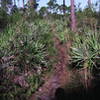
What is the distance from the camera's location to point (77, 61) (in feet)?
38.5

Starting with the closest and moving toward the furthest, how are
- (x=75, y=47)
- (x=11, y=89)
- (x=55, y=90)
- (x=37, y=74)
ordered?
(x=11, y=89)
(x=55, y=90)
(x=37, y=74)
(x=75, y=47)

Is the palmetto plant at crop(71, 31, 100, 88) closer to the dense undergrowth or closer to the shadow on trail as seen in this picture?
the dense undergrowth

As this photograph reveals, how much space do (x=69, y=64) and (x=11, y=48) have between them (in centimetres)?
276

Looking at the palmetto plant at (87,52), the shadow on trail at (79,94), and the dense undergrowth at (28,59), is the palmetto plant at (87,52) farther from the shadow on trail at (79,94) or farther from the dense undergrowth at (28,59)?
the shadow on trail at (79,94)

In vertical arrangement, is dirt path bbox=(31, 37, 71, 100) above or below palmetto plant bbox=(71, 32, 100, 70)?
below

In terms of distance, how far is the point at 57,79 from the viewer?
38.0 feet

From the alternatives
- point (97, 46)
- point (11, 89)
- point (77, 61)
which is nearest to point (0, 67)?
point (11, 89)

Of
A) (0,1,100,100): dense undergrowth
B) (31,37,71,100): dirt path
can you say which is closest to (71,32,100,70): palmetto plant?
(0,1,100,100): dense undergrowth

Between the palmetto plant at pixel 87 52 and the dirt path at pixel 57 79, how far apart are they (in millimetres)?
751

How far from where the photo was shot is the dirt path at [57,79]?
10016 mm

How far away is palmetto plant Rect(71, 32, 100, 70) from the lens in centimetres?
1117

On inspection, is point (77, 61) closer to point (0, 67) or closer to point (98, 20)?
point (0, 67)

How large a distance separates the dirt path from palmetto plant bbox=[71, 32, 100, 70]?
751 mm

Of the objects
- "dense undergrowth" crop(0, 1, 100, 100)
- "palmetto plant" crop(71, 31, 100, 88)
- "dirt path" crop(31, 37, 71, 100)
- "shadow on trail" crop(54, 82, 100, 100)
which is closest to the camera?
"shadow on trail" crop(54, 82, 100, 100)
